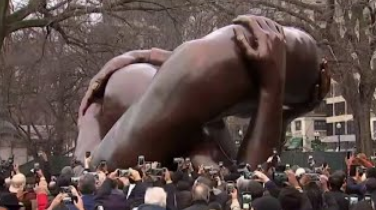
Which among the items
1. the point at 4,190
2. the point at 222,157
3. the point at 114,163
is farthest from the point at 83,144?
the point at 4,190

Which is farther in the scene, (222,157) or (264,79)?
(222,157)

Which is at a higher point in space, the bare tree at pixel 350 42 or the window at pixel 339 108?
the window at pixel 339 108

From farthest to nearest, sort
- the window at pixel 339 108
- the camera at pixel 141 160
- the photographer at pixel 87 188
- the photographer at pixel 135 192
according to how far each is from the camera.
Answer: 1. the window at pixel 339 108
2. the camera at pixel 141 160
3. the photographer at pixel 135 192
4. the photographer at pixel 87 188

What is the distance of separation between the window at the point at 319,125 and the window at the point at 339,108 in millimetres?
8045

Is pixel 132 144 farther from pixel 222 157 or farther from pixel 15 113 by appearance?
pixel 15 113

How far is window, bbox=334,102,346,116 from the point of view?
86438 mm

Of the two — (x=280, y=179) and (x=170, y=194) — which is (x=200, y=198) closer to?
(x=170, y=194)

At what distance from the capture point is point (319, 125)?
9888 cm

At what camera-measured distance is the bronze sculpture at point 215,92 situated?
13.9 m

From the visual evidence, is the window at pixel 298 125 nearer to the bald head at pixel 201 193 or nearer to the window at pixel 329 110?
the window at pixel 329 110

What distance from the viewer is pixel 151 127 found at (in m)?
14.1

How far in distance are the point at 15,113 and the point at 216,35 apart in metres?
29.4

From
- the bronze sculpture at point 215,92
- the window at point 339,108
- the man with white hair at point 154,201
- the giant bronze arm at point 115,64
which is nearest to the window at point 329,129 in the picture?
the window at point 339,108

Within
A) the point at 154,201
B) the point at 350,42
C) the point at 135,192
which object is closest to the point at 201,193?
the point at 154,201
